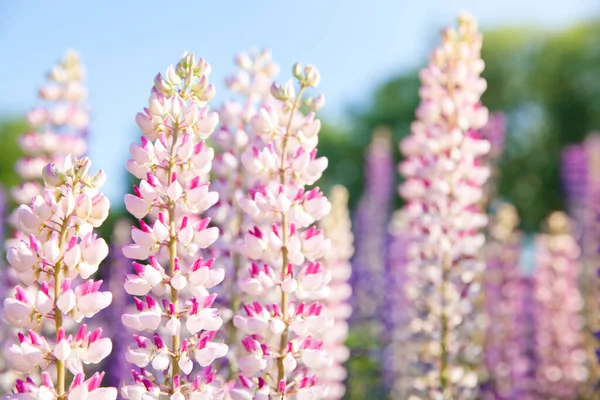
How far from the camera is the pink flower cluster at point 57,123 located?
163 inches

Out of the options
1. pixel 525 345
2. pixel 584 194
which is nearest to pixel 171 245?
pixel 525 345

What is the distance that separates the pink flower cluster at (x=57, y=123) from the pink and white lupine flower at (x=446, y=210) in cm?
195

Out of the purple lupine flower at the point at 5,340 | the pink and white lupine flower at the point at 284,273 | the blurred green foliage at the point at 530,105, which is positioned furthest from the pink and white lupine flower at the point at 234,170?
the blurred green foliage at the point at 530,105

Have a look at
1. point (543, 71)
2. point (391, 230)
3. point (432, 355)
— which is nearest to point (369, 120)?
point (543, 71)

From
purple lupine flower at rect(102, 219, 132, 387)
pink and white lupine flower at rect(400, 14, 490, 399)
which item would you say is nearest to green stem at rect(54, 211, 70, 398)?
pink and white lupine flower at rect(400, 14, 490, 399)

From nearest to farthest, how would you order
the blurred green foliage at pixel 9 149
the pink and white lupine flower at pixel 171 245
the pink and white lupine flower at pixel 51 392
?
the pink and white lupine flower at pixel 51 392
the pink and white lupine flower at pixel 171 245
the blurred green foliage at pixel 9 149

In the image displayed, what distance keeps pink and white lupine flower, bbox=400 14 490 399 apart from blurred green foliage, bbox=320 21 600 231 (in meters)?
19.4

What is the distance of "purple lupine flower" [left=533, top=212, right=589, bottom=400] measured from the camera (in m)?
5.59

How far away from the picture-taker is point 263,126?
231cm

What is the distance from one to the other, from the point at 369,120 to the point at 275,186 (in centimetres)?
2351

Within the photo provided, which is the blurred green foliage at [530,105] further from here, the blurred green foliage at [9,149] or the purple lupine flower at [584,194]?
the blurred green foliage at [9,149]

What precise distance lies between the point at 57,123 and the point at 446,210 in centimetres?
234

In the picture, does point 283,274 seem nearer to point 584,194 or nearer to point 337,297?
point 337,297

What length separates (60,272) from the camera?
1.77 m
